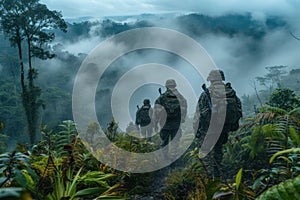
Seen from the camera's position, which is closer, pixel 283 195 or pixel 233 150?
pixel 283 195

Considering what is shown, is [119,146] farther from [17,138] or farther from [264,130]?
[17,138]

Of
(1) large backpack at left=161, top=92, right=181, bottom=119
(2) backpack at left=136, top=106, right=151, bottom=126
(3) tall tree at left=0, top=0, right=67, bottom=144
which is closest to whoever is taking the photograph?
(1) large backpack at left=161, top=92, right=181, bottom=119

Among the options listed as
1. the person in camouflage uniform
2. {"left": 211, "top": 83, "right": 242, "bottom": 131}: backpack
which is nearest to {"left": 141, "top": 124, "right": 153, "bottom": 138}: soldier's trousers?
the person in camouflage uniform

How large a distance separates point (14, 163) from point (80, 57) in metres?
62.1

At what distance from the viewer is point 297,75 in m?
32.8

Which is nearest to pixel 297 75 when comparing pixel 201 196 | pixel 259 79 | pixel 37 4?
pixel 259 79

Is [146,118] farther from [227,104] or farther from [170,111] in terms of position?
[227,104]

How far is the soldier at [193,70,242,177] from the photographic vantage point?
528 centimetres

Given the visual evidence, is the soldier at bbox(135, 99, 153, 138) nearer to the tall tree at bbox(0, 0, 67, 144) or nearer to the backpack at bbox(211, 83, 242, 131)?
the backpack at bbox(211, 83, 242, 131)

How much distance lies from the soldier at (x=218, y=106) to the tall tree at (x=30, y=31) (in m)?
13.3

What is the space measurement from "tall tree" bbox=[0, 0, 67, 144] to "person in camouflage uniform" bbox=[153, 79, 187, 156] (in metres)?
11.1

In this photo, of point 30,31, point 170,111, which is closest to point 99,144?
point 170,111

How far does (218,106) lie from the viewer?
5.30 metres

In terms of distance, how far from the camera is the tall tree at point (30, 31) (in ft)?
56.6
